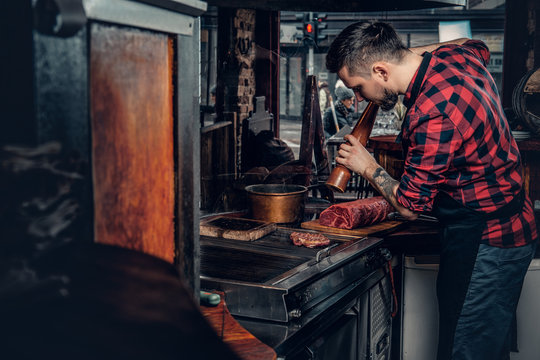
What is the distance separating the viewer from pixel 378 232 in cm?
322

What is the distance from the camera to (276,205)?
3184 mm

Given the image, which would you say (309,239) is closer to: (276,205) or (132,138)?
(276,205)

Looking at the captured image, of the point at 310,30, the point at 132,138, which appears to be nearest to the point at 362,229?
the point at 132,138

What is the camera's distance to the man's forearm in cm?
244

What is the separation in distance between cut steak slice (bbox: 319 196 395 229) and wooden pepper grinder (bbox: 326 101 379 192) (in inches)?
18.0

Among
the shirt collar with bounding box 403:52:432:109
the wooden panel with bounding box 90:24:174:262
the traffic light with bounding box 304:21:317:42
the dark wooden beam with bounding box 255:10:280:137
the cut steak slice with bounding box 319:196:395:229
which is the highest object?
the traffic light with bounding box 304:21:317:42

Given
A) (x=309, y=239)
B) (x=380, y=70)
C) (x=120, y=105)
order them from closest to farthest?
(x=120, y=105) → (x=380, y=70) → (x=309, y=239)

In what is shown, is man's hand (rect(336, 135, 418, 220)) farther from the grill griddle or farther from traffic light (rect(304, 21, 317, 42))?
traffic light (rect(304, 21, 317, 42))

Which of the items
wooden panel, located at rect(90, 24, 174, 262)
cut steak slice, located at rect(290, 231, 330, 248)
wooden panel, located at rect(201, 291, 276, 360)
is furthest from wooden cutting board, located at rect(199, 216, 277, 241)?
wooden panel, located at rect(90, 24, 174, 262)

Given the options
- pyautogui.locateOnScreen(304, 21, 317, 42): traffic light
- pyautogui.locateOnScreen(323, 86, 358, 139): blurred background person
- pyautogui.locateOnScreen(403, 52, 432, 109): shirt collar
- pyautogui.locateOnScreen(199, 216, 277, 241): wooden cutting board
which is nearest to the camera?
pyautogui.locateOnScreen(403, 52, 432, 109): shirt collar

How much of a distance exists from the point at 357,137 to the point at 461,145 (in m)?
0.64

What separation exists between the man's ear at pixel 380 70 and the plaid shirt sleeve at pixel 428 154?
30 centimetres

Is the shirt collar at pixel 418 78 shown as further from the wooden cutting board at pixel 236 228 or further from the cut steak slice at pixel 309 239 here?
the wooden cutting board at pixel 236 228

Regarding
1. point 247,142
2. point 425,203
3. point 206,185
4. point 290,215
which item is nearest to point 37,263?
point 425,203
